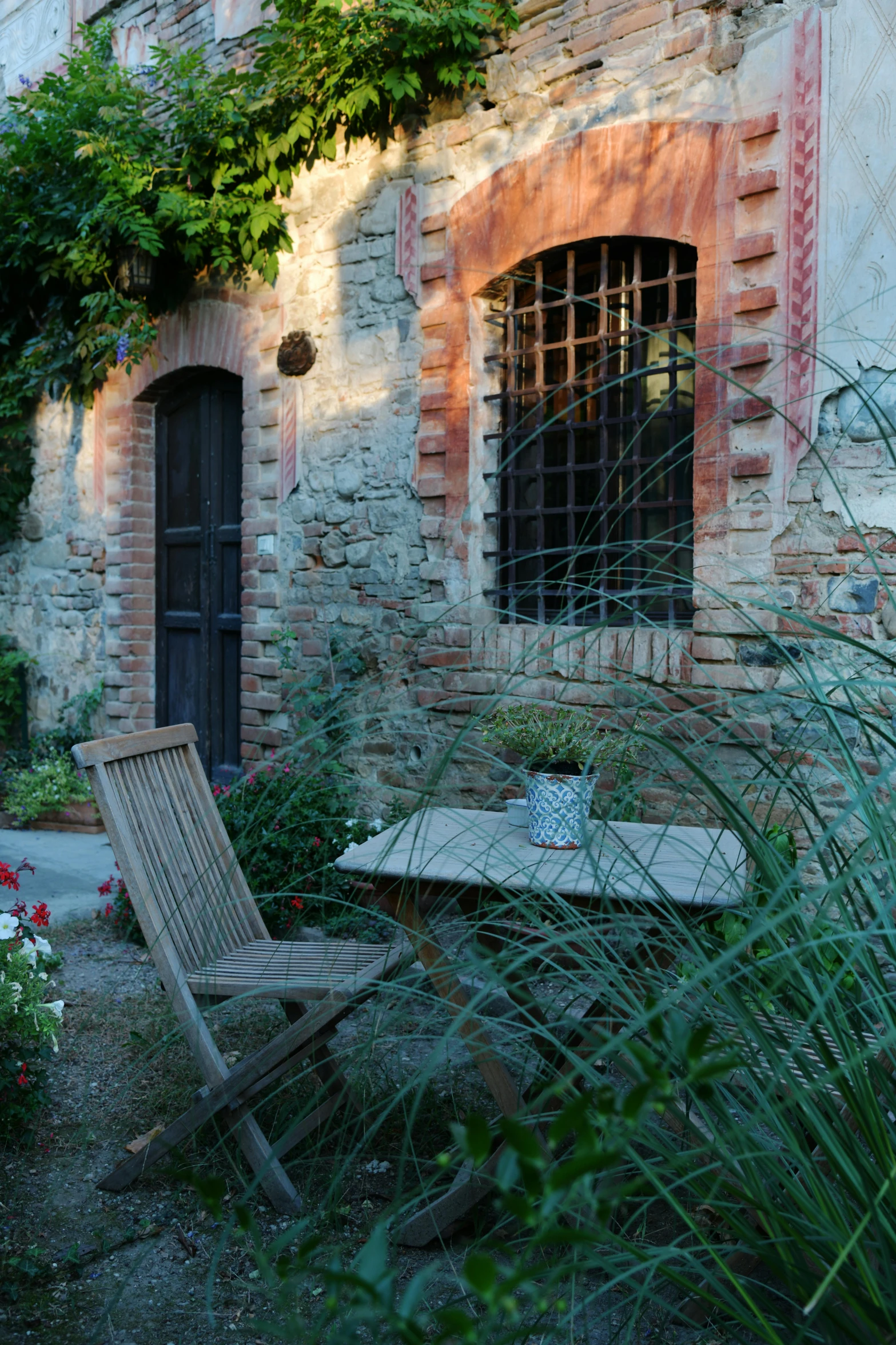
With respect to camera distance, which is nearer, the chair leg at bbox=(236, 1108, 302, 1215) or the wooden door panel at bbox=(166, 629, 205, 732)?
the chair leg at bbox=(236, 1108, 302, 1215)

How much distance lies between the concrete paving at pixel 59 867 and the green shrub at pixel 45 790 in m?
0.13

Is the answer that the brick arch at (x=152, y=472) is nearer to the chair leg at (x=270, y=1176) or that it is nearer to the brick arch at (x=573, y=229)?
the brick arch at (x=573, y=229)

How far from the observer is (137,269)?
17.7ft

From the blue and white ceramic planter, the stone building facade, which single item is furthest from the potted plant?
the stone building facade

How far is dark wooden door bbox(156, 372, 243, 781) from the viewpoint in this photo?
588 cm

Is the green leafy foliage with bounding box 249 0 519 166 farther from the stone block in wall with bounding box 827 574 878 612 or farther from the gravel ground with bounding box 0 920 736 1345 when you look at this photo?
the gravel ground with bounding box 0 920 736 1345

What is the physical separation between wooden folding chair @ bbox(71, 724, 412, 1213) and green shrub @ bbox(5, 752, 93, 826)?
357 cm

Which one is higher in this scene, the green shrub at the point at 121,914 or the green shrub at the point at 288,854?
the green shrub at the point at 288,854

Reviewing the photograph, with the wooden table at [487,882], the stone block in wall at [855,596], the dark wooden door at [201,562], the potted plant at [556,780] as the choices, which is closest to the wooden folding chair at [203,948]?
the wooden table at [487,882]

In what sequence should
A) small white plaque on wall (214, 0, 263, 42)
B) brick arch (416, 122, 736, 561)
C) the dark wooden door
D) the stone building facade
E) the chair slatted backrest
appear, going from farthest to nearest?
1. the dark wooden door
2. small white plaque on wall (214, 0, 263, 42)
3. brick arch (416, 122, 736, 561)
4. the stone building facade
5. the chair slatted backrest

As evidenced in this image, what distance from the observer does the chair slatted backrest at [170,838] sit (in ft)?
7.43

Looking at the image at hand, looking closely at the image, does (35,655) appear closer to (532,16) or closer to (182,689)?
(182,689)

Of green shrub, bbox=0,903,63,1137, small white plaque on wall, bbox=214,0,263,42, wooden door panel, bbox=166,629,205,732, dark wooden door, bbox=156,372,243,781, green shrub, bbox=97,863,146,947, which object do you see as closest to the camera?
green shrub, bbox=0,903,63,1137

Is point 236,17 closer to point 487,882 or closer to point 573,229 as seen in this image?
point 573,229
